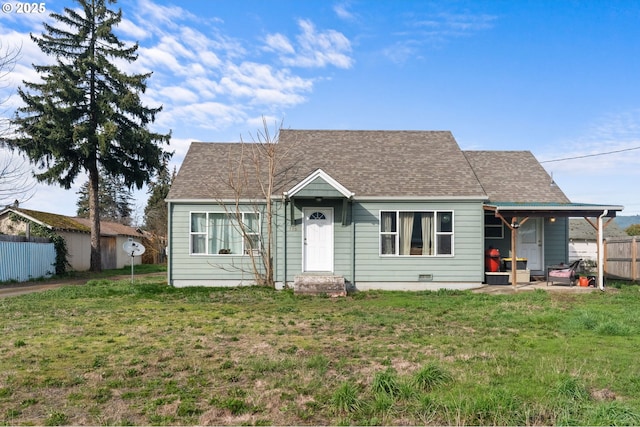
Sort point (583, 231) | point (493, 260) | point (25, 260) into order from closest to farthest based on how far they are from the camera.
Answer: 1. point (493, 260)
2. point (25, 260)
3. point (583, 231)

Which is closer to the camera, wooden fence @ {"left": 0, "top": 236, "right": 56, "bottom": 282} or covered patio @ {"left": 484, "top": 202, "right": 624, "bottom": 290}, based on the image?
covered patio @ {"left": 484, "top": 202, "right": 624, "bottom": 290}

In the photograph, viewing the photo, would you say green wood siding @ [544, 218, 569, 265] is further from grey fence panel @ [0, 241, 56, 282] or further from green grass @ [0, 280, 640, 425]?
grey fence panel @ [0, 241, 56, 282]

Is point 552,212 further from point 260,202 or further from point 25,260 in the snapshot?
point 25,260

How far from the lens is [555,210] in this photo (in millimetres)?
14875

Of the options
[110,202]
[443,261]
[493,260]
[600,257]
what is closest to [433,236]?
[443,261]

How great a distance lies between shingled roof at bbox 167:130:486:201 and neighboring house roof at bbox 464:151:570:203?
162cm

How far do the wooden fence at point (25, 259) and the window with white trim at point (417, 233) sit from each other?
15761mm

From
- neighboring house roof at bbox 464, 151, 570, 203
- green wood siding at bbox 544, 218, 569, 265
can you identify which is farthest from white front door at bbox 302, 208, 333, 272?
green wood siding at bbox 544, 218, 569, 265

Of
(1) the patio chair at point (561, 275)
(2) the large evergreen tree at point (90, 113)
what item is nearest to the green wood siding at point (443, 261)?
(1) the patio chair at point (561, 275)

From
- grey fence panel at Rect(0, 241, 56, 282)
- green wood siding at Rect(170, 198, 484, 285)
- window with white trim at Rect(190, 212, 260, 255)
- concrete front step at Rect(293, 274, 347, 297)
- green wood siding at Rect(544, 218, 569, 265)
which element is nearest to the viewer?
concrete front step at Rect(293, 274, 347, 297)

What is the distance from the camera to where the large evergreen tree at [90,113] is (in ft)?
75.2

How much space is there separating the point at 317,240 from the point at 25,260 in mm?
14236

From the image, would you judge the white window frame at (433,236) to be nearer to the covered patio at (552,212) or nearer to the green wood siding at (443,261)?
the green wood siding at (443,261)

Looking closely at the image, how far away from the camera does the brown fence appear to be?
17672mm
